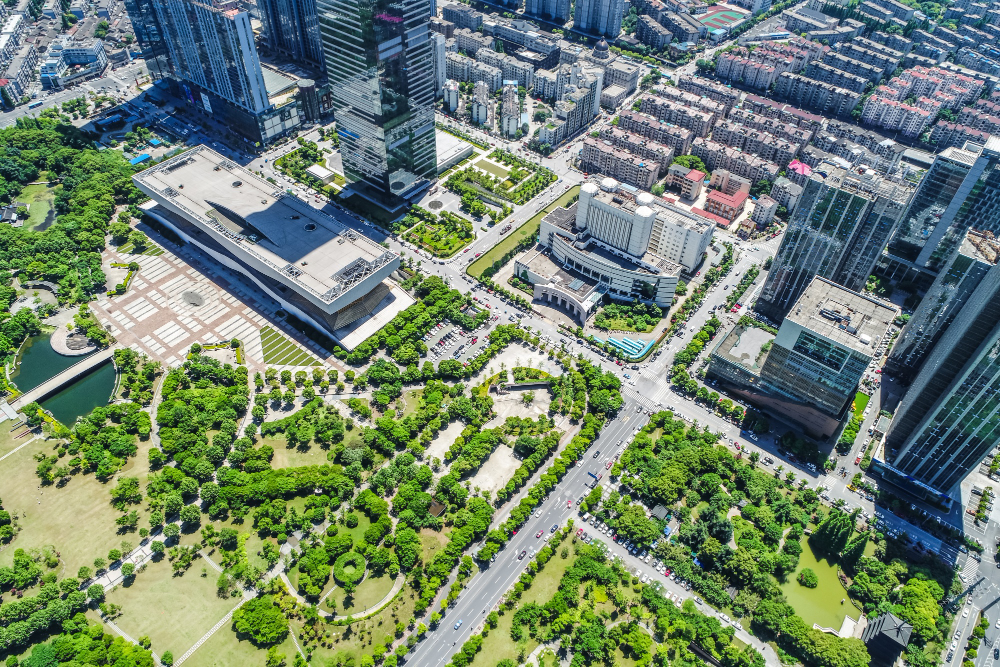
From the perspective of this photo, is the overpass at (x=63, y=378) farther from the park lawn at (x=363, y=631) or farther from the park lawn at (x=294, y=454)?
the park lawn at (x=363, y=631)

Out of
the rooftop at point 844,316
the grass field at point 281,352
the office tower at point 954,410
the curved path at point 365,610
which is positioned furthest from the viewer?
the grass field at point 281,352

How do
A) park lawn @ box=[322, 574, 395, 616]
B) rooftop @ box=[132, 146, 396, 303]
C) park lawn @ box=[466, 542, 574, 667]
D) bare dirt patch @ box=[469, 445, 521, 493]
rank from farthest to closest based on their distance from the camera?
rooftop @ box=[132, 146, 396, 303] < bare dirt patch @ box=[469, 445, 521, 493] < park lawn @ box=[322, 574, 395, 616] < park lawn @ box=[466, 542, 574, 667]

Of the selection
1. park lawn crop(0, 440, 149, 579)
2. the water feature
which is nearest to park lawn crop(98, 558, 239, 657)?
park lawn crop(0, 440, 149, 579)

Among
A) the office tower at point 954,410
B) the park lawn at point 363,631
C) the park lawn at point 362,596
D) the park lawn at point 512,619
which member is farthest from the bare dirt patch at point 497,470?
the office tower at point 954,410

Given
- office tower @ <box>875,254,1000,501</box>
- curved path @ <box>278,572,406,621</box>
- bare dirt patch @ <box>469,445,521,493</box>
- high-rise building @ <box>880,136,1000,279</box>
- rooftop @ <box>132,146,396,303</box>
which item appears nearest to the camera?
office tower @ <box>875,254,1000,501</box>

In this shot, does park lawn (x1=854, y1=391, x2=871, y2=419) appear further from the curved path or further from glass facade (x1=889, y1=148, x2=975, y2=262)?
the curved path

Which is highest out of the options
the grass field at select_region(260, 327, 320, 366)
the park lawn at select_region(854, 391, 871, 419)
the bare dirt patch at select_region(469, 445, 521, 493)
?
the park lawn at select_region(854, 391, 871, 419)

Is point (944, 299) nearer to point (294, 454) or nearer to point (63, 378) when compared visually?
point (294, 454)
